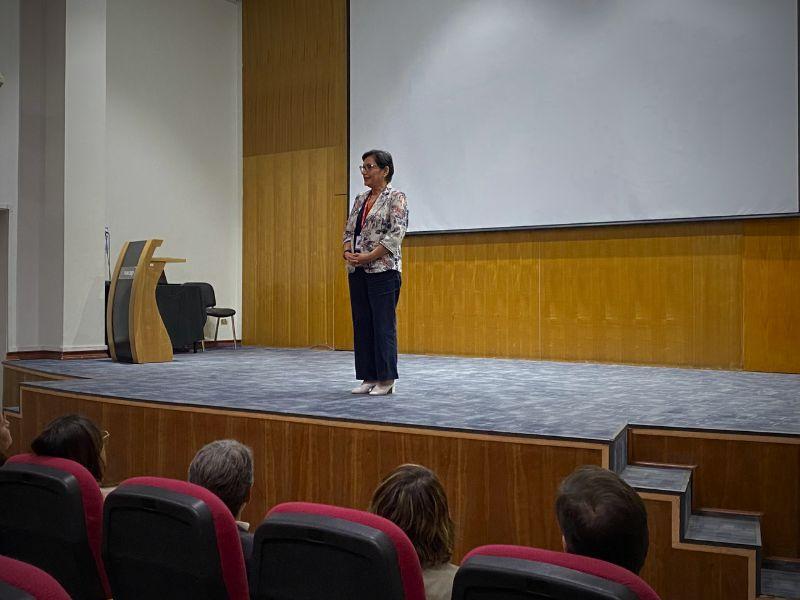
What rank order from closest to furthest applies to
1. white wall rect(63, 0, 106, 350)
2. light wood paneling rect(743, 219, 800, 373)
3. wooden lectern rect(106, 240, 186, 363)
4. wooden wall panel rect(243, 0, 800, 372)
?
light wood paneling rect(743, 219, 800, 373) → wooden wall panel rect(243, 0, 800, 372) → wooden lectern rect(106, 240, 186, 363) → white wall rect(63, 0, 106, 350)

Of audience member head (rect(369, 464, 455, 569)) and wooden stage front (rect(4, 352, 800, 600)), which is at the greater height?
audience member head (rect(369, 464, 455, 569))

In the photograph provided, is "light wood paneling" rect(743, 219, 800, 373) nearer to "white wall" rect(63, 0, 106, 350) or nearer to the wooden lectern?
the wooden lectern

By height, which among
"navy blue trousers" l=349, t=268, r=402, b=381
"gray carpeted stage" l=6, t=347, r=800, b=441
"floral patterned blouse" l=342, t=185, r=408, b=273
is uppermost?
"floral patterned blouse" l=342, t=185, r=408, b=273

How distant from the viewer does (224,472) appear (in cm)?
170

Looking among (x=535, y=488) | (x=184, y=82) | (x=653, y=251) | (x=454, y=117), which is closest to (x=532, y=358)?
(x=653, y=251)

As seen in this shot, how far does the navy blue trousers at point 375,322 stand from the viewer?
3617 millimetres

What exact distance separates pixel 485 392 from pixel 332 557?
2704 mm

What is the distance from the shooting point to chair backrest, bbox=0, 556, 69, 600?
33.7 inches

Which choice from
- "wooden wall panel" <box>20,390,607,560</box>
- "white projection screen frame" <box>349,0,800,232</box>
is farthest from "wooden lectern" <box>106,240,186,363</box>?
"white projection screen frame" <box>349,0,800,232</box>

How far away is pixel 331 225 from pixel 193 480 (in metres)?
5.66

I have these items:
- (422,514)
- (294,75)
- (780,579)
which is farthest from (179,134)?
(422,514)

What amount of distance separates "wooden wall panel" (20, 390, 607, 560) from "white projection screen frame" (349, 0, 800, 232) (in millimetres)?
3495

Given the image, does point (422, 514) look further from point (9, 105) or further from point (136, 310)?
point (9, 105)

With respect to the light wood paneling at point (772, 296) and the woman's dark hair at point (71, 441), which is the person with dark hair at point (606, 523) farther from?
the light wood paneling at point (772, 296)
